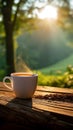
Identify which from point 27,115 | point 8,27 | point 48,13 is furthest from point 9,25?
point 27,115

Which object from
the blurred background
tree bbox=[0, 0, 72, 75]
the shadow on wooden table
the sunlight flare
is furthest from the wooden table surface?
the sunlight flare

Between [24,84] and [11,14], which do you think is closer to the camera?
[24,84]

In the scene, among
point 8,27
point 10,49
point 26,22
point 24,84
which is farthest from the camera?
point 26,22

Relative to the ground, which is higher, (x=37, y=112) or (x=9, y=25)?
(x=9, y=25)

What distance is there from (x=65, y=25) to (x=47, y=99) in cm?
1235

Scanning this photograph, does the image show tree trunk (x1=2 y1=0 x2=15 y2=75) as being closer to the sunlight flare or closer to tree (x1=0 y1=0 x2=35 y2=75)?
tree (x1=0 y1=0 x2=35 y2=75)

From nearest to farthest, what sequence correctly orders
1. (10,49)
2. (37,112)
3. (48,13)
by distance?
(37,112), (10,49), (48,13)

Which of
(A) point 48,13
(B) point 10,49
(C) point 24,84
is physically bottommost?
(C) point 24,84

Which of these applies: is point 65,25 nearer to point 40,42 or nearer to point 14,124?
point 14,124

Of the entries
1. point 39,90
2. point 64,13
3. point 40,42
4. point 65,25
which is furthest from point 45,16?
point 40,42

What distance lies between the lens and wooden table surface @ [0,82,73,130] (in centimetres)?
163

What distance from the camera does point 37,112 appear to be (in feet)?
5.73

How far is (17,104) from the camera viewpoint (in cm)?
194

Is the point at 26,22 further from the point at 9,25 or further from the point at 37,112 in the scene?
the point at 37,112
